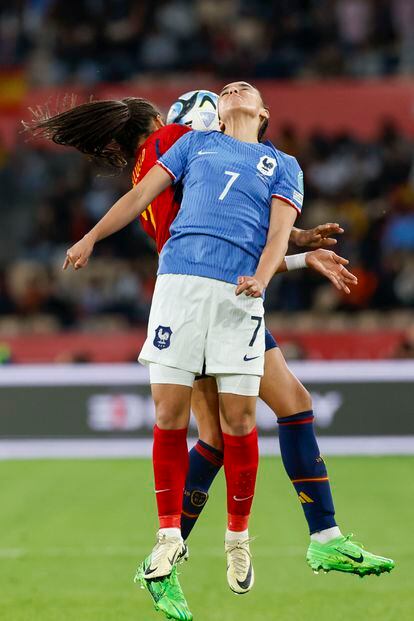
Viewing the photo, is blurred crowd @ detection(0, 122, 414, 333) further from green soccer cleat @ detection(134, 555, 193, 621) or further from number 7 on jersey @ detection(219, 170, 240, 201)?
green soccer cleat @ detection(134, 555, 193, 621)

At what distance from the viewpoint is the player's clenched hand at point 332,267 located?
4375mm

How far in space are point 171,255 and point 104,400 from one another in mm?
5600

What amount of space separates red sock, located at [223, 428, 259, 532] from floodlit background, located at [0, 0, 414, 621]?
0.41 meters

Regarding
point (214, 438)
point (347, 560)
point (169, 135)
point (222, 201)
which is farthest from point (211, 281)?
point (347, 560)

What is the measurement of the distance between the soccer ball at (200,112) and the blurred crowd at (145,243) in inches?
294

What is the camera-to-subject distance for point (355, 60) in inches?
567

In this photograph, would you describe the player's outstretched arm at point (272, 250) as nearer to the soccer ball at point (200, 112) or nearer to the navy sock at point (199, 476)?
the soccer ball at point (200, 112)

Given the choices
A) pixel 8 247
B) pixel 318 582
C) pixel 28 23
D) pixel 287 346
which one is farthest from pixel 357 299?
pixel 318 582

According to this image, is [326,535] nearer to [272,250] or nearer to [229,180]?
[272,250]

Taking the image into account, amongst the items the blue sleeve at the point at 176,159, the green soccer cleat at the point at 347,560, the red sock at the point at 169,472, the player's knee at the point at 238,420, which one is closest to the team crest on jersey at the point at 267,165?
the blue sleeve at the point at 176,159

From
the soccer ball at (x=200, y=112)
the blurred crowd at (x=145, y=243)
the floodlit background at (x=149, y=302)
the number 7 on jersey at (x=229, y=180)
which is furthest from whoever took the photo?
the blurred crowd at (x=145, y=243)

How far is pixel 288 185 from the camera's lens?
439 centimetres

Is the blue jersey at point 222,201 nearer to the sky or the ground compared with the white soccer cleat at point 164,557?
nearer to the sky

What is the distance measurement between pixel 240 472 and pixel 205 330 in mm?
603
